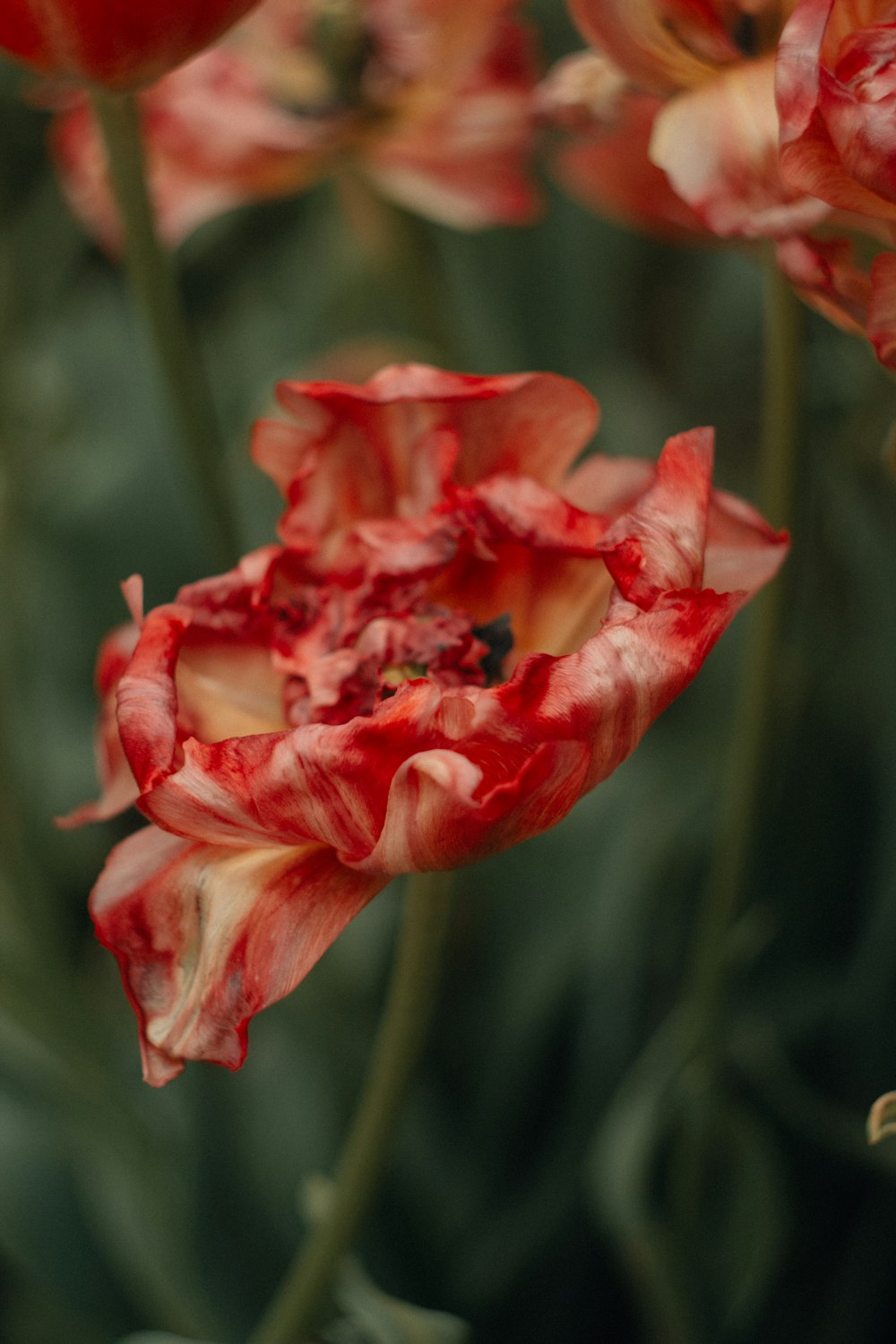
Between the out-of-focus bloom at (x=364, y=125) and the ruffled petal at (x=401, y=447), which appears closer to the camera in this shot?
the ruffled petal at (x=401, y=447)

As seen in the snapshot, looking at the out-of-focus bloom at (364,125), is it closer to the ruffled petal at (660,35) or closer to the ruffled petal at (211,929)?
the ruffled petal at (660,35)

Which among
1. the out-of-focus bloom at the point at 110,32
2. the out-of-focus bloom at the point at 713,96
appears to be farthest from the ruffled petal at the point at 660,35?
the out-of-focus bloom at the point at 110,32

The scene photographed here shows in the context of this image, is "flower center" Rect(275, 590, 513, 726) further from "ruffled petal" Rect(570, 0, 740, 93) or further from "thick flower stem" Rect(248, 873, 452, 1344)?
"ruffled petal" Rect(570, 0, 740, 93)

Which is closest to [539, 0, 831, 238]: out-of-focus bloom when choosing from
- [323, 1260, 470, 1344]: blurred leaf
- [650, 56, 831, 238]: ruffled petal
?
[650, 56, 831, 238]: ruffled petal

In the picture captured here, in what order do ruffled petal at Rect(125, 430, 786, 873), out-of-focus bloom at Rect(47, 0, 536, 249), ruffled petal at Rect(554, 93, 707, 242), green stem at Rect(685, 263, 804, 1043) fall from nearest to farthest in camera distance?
ruffled petal at Rect(125, 430, 786, 873) → green stem at Rect(685, 263, 804, 1043) → ruffled petal at Rect(554, 93, 707, 242) → out-of-focus bloom at Rect(47, 0, 536, 249)

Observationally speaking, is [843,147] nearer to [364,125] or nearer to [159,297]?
[159,297]

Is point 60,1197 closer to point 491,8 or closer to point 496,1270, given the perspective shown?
point 496,1270
